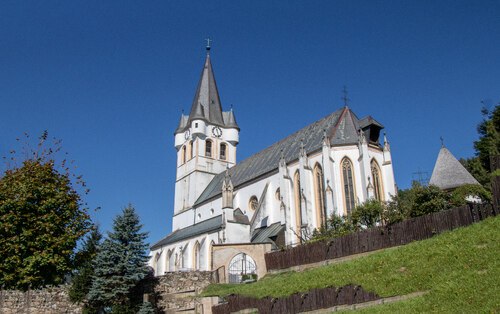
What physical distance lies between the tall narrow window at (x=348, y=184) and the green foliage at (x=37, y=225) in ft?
60.9

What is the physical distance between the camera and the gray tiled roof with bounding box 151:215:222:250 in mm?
42622

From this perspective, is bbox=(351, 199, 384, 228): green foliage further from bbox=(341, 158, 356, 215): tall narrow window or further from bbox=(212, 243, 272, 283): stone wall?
bbox=(212, 243, 272, 283): stone wall

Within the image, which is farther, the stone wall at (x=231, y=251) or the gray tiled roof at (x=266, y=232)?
the gray tiled roof at (x=266, y=232)

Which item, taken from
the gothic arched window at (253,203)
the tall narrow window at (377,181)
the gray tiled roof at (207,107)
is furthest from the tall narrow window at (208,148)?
the tall narrow window at (377,181)

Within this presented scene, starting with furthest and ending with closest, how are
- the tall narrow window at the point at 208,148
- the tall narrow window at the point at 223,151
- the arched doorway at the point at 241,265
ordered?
the tall narrow window at the point at 223,151 < the tall narrow window at the point at 208,148 < the arched doorway at the point at 241,265

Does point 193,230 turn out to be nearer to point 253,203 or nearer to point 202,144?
point 253,203

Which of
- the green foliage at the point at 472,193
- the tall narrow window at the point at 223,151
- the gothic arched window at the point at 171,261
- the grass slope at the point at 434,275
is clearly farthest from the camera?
the tall narrow window at the point at 223,151

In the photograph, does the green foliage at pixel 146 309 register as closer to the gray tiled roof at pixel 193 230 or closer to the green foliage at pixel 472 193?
the green foliage at pixel 472 193

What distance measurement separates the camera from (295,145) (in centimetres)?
4138

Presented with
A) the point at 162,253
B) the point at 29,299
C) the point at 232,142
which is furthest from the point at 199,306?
the point at 232,142

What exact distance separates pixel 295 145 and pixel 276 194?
487 centimetres

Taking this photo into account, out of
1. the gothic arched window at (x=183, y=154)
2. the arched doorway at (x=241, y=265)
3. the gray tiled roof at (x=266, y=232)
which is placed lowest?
the arched doorway at (x=241, y=265)

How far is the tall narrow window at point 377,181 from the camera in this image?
114ft

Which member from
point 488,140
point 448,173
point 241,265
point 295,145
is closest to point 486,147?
point 488,140
